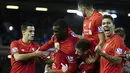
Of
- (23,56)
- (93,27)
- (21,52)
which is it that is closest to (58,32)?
(93,27)

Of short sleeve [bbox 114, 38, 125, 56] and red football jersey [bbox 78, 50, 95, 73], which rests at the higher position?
short sleeve [bbox 114, 38, 125, 56]

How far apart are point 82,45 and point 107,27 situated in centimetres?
48

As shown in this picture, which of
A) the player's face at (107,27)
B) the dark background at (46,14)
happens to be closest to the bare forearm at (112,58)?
the player's face at (107,27)

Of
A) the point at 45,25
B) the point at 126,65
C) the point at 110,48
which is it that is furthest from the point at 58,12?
the point at 110,48

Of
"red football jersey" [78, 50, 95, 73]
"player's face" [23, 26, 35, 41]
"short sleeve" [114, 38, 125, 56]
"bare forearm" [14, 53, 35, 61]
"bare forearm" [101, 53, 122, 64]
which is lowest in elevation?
"red football jersey" [78, 50, 95, 73]

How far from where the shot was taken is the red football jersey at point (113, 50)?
4.27 m

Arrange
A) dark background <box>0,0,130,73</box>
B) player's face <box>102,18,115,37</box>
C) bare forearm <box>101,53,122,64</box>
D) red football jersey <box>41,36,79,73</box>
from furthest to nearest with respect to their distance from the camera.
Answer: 1. dark background <box>0,0,130,73</box>
2. red football jersey <box>41,36,79,73</box>
3. player's face <box>102,18,115,37</box>
4. bare forearm <box>101,53,122,64</box>

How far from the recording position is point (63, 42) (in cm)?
477

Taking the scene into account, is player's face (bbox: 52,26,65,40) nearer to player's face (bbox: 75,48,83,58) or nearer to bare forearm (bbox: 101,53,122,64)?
player's face (bbox: 75,48,83,58)

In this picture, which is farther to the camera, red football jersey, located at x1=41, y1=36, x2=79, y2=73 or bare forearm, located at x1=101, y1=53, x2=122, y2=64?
red football jersey, located at x1=41, y1=36, x2=79, y2=73

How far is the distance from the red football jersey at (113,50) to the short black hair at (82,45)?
0.89 feet

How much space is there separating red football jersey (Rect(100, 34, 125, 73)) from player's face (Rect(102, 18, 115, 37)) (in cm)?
7

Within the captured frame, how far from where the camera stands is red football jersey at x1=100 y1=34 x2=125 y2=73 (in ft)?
14.0

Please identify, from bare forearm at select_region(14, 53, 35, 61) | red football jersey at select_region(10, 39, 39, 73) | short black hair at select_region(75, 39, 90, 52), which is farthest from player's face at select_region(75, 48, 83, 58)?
red football jersey at select_region(10, 39, 39, 73)
